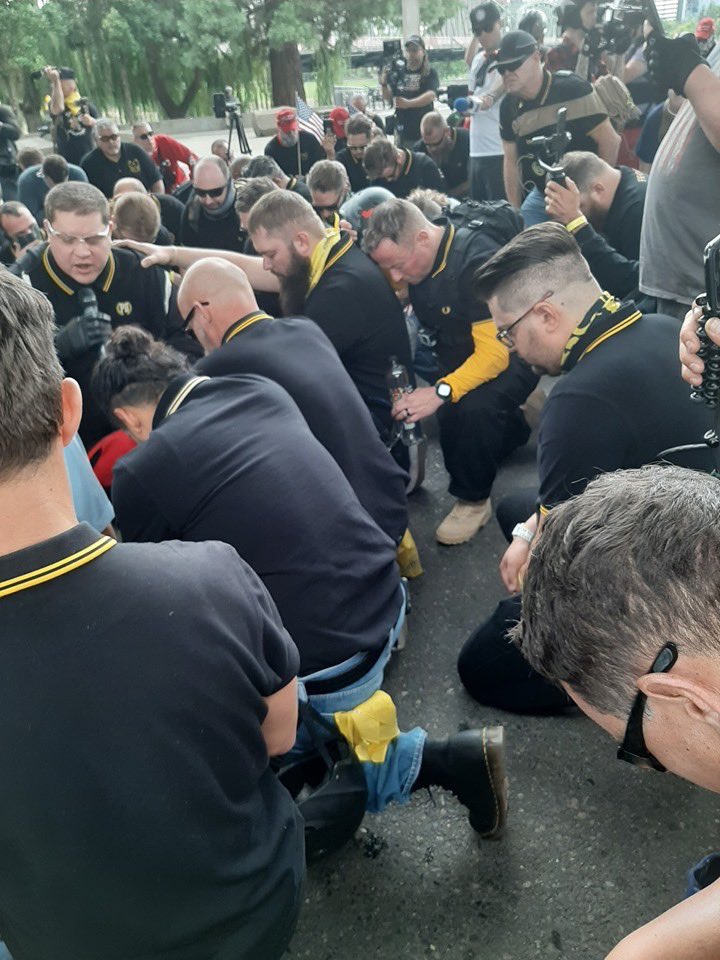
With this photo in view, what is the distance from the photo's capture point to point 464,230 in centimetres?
407

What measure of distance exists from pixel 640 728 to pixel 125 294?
3.60 metres

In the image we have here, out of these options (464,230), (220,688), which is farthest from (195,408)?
(464,230)

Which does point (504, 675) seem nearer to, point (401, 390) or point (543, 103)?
point (401, 390)

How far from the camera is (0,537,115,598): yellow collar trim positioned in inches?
40.4

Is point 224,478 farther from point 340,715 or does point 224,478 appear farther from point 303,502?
point 340,715

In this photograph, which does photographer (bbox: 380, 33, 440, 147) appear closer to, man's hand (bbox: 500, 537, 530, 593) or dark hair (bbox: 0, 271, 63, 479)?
man's hand (bbox: 500, 537, 530, 593)

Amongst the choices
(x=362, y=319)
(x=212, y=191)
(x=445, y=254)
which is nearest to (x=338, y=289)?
(x=362, y=319)

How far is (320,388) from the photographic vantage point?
2840mm

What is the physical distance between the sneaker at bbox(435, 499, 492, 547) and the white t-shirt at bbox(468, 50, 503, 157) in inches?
172

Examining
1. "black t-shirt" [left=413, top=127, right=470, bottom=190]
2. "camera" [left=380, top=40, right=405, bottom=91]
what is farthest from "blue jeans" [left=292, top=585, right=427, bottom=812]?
"camera" [left=380, top=40, right=405, bottom=91]

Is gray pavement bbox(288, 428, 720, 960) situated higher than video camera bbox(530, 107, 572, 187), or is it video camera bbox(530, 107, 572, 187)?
video camera bbox(530, 107, 572, 187)

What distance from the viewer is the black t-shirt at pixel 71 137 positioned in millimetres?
9664

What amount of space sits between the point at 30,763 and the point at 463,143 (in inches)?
336

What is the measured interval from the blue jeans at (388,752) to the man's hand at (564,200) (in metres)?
2.49
